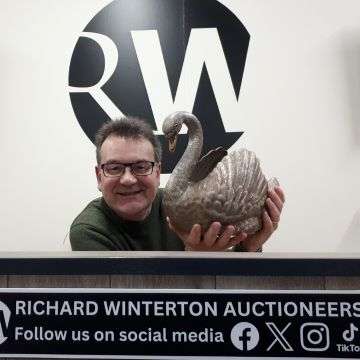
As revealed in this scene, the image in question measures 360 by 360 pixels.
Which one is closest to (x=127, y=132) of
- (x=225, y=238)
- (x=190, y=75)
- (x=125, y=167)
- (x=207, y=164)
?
(x=125, y=167)

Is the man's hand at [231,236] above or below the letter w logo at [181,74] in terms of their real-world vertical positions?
below

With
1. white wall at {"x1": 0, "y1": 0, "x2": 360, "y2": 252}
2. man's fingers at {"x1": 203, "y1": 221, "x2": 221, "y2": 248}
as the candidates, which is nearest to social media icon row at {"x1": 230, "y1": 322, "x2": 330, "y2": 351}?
man's fingers at {"x1": 203, "y1": 221, "x2": 221, "y2": 248}

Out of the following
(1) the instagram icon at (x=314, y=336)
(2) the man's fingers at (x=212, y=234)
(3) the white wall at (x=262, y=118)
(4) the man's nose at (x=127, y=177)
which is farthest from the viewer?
(3) the white wall at (x=262, y=118)

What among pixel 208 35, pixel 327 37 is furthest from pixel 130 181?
pixel 327 37

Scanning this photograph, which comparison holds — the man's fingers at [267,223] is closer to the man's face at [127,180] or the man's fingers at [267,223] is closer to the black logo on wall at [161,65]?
the man's face at [127,180]

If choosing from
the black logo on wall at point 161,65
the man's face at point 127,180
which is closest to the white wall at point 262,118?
the black logo on wall at point 161,65

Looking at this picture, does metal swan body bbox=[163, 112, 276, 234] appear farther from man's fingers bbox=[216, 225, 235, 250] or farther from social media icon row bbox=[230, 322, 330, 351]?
social media icon row bbox=[230, 322, 330, 351]

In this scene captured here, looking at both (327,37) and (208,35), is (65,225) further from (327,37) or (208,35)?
(327,37)

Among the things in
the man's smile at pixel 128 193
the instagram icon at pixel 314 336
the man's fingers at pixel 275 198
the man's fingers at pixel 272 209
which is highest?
the man's smile at pixel 128 193

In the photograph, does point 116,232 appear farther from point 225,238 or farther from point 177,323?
point 177,323

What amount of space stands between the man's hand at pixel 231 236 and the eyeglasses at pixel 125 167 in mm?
136

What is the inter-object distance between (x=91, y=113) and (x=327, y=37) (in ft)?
3.46

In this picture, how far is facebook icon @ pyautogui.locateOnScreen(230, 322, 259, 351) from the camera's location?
0.59 m

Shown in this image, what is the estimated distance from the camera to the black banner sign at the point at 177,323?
1.93ft
